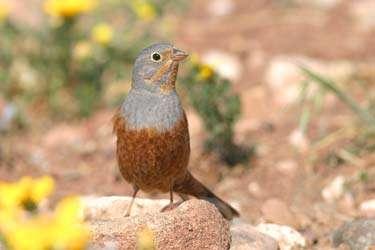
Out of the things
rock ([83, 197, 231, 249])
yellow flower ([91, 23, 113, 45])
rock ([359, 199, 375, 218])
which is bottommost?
rock ([359, 199, 375, 218])

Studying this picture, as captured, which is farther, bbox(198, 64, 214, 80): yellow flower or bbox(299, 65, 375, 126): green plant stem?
bbox(198, 64, 214, 80): yellow flower

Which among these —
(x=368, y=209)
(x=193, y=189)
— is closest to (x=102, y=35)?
(x=193, y=189)

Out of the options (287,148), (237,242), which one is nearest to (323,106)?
(287,148)

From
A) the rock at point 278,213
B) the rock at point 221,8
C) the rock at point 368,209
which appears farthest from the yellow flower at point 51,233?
the rock at point 221,8

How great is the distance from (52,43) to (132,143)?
357 centimetres

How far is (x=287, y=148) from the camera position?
22.6 ft

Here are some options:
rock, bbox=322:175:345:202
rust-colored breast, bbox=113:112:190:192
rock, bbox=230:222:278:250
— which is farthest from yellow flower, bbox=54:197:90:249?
rock, bbox=322:175:345:202

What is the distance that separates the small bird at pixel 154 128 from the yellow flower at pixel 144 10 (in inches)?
127

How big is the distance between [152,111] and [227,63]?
3.92 m

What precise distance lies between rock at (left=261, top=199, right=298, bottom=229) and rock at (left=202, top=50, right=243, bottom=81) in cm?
310

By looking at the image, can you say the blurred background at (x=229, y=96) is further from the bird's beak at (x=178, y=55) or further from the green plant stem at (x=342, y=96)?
the bird's beak at (x=178, y=55)

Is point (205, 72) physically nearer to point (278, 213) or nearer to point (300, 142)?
point (300, 142)

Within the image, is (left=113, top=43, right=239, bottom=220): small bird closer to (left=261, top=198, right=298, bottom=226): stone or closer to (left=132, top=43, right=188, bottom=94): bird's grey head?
(left=132, top=43, right=188, bottom=94): bird's grey head

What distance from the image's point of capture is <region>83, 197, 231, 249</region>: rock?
4.01 metres
